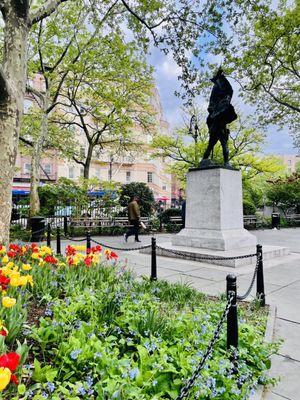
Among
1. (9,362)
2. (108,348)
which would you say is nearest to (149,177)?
(108,348)

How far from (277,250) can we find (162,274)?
434 cm

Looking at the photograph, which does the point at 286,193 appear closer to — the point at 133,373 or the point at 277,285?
the point at 277,285

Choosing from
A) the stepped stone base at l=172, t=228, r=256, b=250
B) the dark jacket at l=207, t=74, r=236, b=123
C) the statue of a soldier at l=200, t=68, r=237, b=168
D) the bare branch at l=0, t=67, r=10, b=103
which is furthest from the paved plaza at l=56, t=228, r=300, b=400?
the dark jacket at l=207, t=74, r=236, b=123

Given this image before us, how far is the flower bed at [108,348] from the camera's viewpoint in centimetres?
196

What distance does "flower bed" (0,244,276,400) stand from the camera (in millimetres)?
1961

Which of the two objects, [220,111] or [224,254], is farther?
[220,111]

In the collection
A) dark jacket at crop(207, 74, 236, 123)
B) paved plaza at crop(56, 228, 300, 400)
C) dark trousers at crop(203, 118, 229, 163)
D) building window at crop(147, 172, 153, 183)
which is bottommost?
paved plaza at crop(56, 228, 300, 400)

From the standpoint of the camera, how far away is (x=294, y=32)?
15.3 metres

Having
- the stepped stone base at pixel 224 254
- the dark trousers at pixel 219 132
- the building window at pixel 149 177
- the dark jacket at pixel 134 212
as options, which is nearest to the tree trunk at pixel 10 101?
the stepped stone base at pixel 224 254

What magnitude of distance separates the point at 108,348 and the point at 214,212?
21.8 feet

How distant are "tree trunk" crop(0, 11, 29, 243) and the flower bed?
3176 millimetres

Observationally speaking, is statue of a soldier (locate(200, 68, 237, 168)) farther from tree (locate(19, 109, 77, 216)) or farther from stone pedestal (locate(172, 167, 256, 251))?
tree (locate(19, 109, 77, 216))

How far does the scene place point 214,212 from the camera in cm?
863

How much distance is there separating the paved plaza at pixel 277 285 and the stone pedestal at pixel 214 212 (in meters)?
0.95
